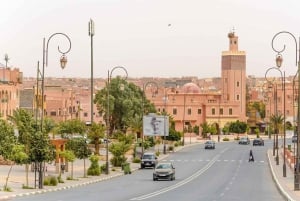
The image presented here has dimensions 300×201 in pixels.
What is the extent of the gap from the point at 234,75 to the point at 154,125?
91.0m

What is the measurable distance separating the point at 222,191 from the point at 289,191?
3.61 metres

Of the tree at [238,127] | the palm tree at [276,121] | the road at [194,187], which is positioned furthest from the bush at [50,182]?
the tree at [238,127]

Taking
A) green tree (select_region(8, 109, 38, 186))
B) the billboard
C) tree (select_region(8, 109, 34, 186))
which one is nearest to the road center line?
green tree (select_region(8, 109, 38, 186))

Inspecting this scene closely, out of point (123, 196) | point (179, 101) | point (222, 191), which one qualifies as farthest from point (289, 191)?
point (179, 101)

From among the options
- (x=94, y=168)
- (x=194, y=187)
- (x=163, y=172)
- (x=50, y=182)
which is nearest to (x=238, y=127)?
(x=94, y=168)

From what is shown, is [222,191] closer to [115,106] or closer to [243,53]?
[115,106]

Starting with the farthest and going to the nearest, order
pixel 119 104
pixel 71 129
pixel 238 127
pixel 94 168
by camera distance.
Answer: pixel 238 127 < pixel 119 104 < pixel 71 129 < pixel 94 168

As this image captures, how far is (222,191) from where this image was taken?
42875 millimetres

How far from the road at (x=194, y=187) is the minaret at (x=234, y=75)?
348 feet

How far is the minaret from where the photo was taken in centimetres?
18438

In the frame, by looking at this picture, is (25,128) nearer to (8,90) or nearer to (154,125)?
(154,125)

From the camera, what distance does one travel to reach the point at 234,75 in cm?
18712

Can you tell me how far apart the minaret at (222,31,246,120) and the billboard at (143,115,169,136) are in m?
83.7

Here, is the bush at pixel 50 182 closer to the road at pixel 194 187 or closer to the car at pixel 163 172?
the road at pixel 194 187
